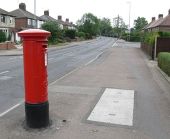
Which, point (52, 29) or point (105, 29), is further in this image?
point (105, 29)

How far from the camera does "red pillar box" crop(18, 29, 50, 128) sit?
6.31m

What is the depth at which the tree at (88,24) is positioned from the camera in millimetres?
126312

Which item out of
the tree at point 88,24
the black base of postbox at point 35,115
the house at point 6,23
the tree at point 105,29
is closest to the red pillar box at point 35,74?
the black base of postbox at point 35,115

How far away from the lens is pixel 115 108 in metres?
8.20

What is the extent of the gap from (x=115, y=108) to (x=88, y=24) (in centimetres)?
12303

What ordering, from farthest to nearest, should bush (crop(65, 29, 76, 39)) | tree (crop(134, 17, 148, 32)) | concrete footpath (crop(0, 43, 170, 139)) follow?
1. tree (crop(134, 17, 148, 32))
2. bush (crop(65, 29, 76, 39))
3. concrete footpath (crop(0, 43, 170, 139))

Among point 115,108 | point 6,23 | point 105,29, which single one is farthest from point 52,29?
point 105,29

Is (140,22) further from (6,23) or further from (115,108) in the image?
(115,108)

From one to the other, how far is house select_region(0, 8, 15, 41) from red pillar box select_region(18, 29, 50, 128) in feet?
165

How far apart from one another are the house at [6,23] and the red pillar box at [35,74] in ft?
165

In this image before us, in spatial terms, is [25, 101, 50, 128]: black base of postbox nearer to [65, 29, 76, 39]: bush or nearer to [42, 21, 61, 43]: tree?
[42, 21, 61, 43]: tree

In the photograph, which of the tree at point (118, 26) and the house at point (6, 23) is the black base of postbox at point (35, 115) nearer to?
the house at point (6, 23)

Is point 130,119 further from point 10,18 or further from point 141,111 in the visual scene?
point 10,18

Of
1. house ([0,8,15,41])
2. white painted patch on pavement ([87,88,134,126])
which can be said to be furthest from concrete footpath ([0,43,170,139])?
house ([0,8,15,41])
